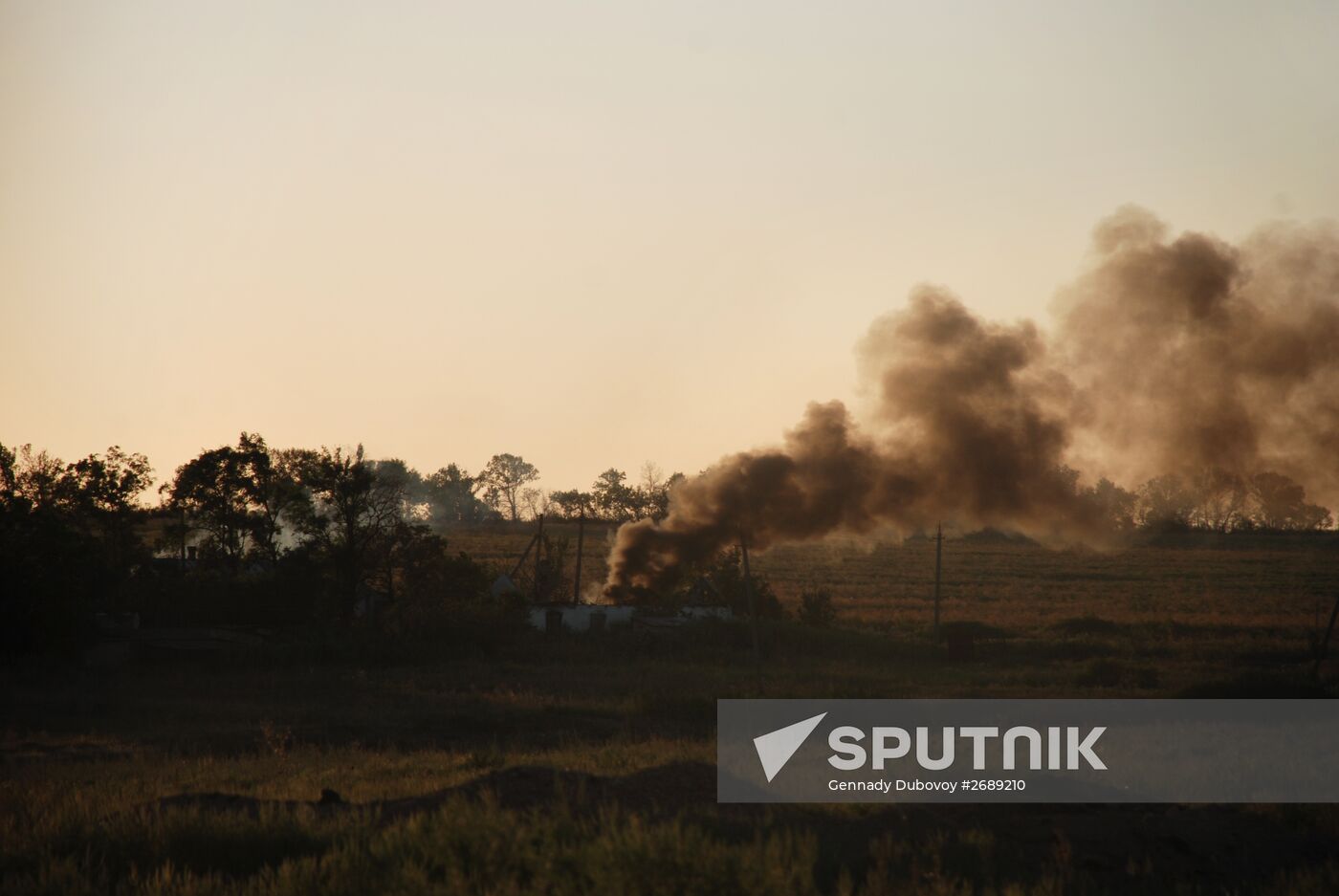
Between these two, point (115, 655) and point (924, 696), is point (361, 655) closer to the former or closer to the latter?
point (115, 655)

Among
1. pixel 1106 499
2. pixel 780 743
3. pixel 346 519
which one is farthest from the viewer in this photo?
pixel 346 519

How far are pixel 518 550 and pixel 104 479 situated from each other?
42167mm

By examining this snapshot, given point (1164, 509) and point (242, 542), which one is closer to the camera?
point (242, 542)

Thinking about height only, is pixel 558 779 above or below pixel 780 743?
above

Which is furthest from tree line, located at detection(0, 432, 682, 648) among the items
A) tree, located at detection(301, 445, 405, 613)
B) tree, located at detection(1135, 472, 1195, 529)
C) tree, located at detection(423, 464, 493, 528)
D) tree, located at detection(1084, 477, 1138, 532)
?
tree, located at detection(423, 464, 493, 528)

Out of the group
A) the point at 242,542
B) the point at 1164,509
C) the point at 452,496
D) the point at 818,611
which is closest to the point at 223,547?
the point at 242,542

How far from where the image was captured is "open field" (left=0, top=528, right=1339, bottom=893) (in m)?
12.1

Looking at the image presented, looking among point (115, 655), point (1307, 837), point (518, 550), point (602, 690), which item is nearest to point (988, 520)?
point (602, 690)

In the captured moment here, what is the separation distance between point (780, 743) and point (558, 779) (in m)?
8.89

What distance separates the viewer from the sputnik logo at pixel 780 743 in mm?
21078

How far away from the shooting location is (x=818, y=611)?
54.8 metres

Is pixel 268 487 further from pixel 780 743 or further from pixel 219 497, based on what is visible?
pixel 780 743

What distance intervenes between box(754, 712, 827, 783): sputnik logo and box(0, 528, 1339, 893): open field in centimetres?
111

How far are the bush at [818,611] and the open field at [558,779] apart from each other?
1877 mm
